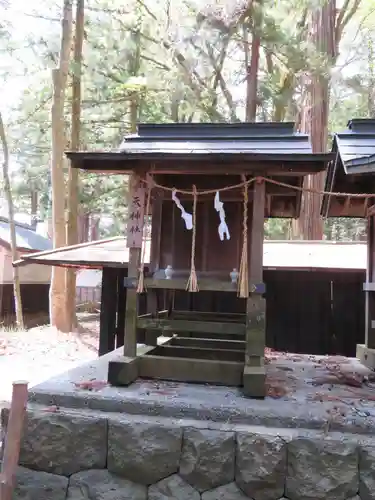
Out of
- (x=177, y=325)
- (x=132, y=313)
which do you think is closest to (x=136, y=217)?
(x=132, y=313)

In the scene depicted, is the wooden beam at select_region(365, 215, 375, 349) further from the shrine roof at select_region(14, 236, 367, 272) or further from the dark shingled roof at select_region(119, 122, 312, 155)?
the dark shingled roof at select_region(119, 122, 312, 155)

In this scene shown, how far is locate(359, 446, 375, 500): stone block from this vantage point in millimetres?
3545

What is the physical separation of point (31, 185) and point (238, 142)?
60.2ft

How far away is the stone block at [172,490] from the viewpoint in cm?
372

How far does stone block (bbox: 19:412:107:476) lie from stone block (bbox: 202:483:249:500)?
87 cm

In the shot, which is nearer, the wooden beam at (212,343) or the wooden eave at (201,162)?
the wooden eave at (201,162)

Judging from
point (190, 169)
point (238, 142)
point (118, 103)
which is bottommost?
point (190, 169)

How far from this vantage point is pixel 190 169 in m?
4.70

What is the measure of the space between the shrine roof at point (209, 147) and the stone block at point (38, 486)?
276 cm

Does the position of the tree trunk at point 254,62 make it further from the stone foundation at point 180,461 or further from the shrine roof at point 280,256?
the stone foundation at point 180,461

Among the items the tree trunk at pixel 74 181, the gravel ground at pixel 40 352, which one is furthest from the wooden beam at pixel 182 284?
the tree trunk at pixel 74 181

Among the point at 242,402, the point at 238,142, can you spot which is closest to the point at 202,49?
the point at 238,142

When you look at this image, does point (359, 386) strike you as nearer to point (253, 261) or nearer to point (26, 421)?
point (253, 261)

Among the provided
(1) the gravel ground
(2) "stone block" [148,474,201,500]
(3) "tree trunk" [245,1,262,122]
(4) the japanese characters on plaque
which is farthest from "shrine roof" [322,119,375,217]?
(1) the gravel ground
